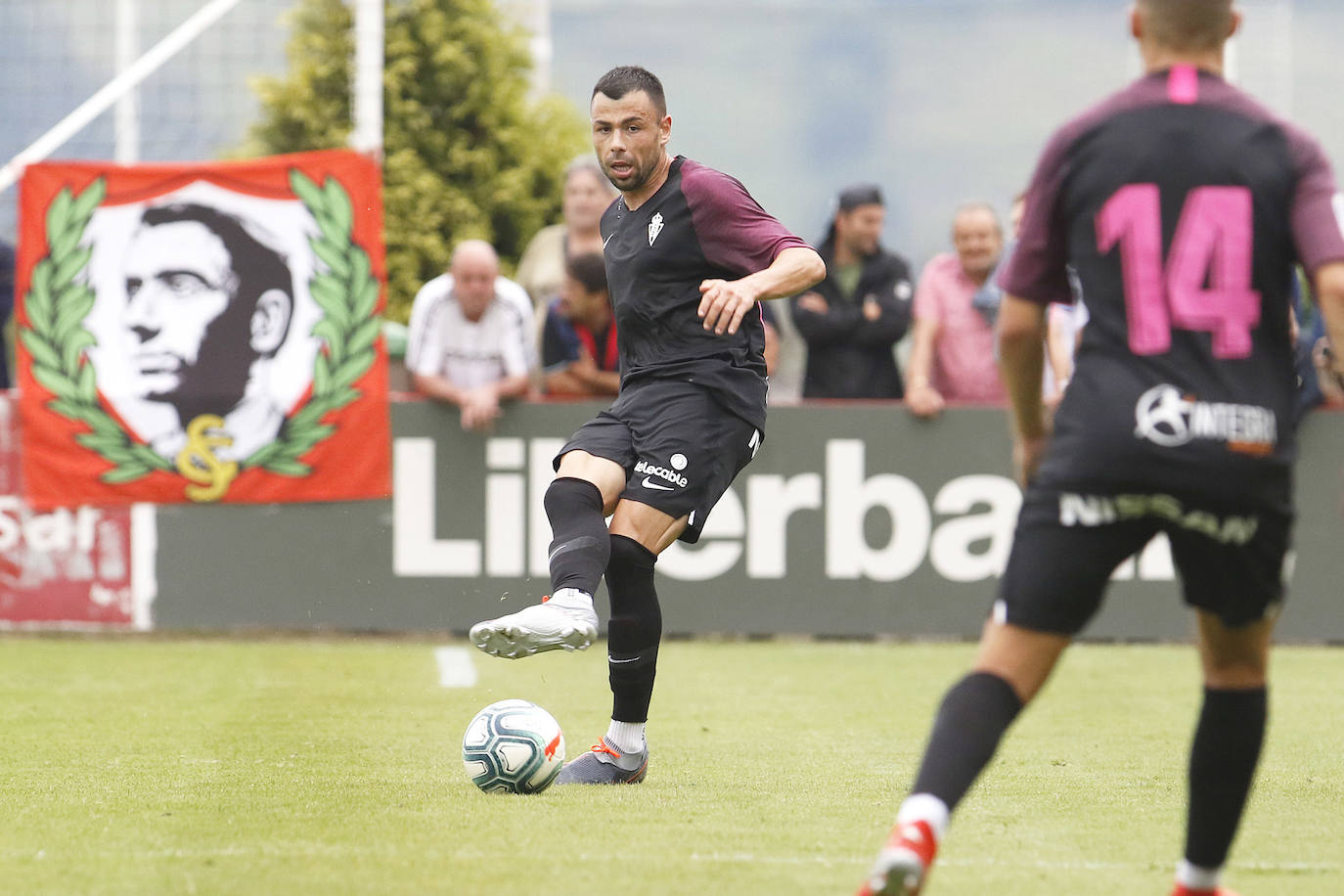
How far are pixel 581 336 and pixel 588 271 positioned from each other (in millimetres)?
548

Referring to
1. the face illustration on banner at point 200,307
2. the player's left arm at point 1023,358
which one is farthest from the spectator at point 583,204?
the player's left arm at point 1023,358

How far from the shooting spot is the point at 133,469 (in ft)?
36.0

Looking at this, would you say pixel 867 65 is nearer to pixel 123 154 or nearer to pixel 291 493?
pixel 123 154

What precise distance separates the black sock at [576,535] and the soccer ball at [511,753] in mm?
430

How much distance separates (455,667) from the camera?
959 centimetres

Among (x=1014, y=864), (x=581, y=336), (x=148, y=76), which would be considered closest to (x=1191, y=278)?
(x=1014, y=864)

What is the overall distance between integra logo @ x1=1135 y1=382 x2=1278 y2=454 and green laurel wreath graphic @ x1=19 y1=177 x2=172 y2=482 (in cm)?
832

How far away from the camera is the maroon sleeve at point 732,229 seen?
577cm

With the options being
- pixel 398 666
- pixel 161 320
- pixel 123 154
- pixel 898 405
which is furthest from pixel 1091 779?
pixel 123 154

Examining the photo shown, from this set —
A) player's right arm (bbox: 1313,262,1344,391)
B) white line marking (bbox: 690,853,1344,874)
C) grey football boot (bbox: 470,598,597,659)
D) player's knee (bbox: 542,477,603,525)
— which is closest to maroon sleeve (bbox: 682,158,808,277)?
player's knee (bbox: 542,477,603,525)

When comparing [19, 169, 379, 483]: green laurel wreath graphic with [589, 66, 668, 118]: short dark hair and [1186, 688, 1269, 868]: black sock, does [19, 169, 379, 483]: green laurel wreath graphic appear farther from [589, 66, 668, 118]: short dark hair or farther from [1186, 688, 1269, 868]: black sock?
[1186, 688, 1269, 868]: black sock

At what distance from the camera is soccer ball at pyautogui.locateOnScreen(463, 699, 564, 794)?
217 inches

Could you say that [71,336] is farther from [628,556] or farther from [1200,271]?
[1200,271]

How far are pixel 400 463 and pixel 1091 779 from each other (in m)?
5.92
